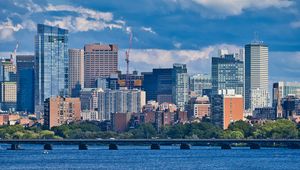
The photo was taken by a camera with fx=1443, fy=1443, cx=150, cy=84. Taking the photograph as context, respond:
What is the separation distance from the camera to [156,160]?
198750mm

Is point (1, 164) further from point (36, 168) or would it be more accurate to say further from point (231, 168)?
point (231, 168)

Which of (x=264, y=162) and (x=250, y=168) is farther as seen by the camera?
(x=264, y=162)

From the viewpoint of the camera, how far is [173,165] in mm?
178125

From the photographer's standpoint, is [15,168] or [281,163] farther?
[281,163]

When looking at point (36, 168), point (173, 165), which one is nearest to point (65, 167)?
point (36, 168)

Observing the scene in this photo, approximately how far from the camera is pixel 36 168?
6703 inches

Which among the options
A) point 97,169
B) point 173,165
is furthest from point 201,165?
point 97,169

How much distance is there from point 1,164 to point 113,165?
14687 mm

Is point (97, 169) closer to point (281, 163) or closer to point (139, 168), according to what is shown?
point (139, 168)

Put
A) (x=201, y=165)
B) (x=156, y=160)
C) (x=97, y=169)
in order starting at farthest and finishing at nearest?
(x=156, y=160) < (x=201, y=165) < (x=97, y=169)

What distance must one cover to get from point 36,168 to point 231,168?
2301cm

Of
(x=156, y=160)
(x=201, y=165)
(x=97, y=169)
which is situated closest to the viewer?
(x=97, y=169)

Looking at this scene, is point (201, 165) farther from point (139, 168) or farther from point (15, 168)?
point (15, 168)

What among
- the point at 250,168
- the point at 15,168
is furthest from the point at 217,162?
the point at 15,168
